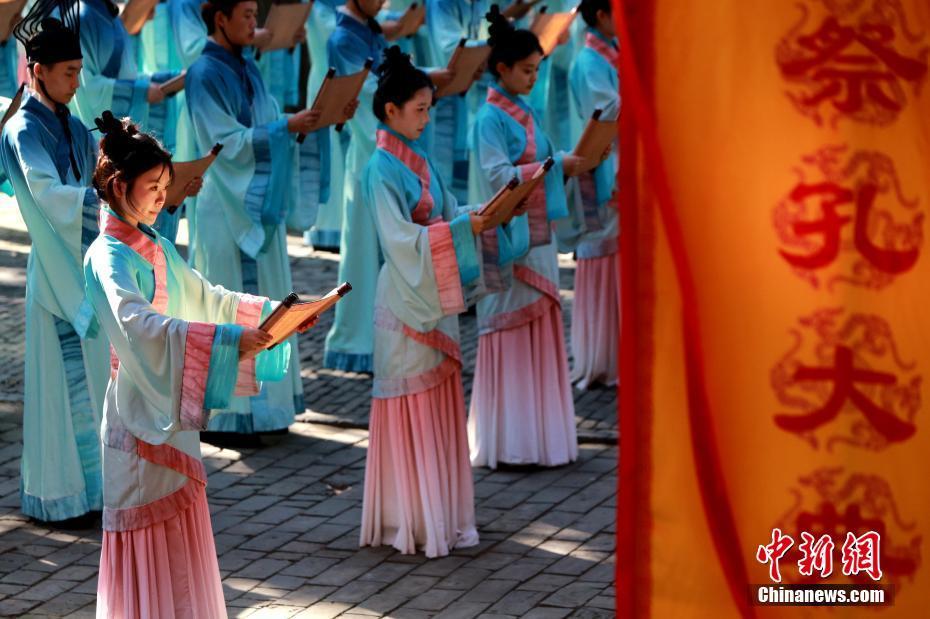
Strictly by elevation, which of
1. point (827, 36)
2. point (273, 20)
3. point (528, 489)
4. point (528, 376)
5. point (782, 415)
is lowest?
point (528, 489)

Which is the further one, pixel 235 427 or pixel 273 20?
pixel 273 20

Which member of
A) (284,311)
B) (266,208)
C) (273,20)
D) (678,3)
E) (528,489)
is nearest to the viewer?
(678,3)

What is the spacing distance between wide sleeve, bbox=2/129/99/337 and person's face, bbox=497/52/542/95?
1907 mm

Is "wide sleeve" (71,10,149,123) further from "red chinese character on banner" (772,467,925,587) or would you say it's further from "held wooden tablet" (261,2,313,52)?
"red chinese character on banner" (772,467,925,587)

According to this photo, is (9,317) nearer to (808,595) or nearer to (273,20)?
(273,20)

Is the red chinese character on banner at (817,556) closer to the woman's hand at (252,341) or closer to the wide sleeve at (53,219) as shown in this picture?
the woman's hand at (252,341)

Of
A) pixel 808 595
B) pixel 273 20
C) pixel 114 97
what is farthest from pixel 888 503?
pixel 273 20

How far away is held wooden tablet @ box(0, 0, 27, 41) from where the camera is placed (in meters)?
6.75

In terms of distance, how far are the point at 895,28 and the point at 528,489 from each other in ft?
13.7

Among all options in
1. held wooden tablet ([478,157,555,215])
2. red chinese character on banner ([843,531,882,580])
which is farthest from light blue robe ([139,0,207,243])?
red chinese character on banner ([843,531,882,580])

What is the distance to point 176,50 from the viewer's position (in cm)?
964

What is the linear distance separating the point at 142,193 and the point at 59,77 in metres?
1.67

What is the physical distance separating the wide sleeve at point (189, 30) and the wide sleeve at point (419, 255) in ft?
13.1

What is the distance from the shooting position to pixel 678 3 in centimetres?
257
